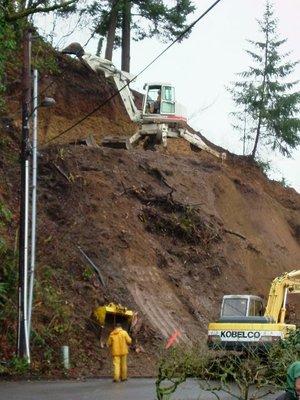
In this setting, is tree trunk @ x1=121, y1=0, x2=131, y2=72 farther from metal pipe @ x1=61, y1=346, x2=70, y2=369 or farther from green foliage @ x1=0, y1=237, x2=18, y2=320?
metal pipe @ x1=61, y1=346, x2=70, y2=369

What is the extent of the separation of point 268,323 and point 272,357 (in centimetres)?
795

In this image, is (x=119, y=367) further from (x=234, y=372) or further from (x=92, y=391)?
(x=234, y=372)

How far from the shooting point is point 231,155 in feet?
145

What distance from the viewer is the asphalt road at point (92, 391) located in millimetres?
16875

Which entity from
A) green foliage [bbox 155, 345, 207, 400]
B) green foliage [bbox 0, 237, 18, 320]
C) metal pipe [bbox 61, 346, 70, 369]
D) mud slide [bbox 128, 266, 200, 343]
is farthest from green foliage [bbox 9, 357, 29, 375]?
green foliage [bbox 155, 345, 207, 400]

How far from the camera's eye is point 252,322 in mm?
20922

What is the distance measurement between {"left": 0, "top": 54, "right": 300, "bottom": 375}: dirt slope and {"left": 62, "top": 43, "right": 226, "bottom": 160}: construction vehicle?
1.17m

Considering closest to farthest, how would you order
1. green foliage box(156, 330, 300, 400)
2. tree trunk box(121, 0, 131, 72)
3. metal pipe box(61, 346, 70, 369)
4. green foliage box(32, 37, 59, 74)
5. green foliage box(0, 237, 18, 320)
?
1. green foliage box(156, 330, 300, 400)
2. metal pipe box(61, 346, 70, 369)
3. green foliage box(0, 237, 18, 320)
4. green foliage box(32, 37, 59, 74)
5. tree trunk box(121, 0, 131, 72)

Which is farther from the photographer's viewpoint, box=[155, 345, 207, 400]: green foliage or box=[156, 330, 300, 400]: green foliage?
box=[155, 345, 207, 400]: green foliage

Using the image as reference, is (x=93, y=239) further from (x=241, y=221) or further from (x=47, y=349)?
(x=241, y=221)

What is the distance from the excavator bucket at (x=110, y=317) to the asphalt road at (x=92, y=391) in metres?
3.62

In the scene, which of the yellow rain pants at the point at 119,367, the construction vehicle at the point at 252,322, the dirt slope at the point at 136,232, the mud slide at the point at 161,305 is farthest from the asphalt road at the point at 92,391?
the mud slide at the point at 161,305

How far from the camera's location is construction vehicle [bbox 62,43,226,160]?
37906 mm

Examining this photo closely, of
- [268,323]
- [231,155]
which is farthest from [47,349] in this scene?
[231,155]
